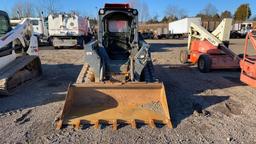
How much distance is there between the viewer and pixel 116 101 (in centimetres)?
591

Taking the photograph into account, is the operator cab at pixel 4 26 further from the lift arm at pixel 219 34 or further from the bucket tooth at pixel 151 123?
the lift arm at pixel 219 34

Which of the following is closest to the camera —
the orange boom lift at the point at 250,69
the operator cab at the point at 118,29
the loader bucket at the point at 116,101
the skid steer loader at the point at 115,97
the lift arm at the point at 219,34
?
the skid steer loader at the point at 115,97

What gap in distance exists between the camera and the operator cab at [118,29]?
781 centimetres

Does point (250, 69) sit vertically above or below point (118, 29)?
below

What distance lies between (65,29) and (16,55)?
11227 mm

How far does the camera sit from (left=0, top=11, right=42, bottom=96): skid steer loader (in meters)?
7.51

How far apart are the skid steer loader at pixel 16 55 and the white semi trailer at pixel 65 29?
32.5 ft

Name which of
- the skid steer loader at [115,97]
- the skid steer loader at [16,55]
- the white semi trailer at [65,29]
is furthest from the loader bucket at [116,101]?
the white semi trailer at [65,29]

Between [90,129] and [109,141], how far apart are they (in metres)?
0.59

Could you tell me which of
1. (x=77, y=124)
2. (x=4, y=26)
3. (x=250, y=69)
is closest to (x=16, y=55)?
(x=4, y=26)

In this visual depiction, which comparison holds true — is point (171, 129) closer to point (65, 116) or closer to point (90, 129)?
point (90, 129)

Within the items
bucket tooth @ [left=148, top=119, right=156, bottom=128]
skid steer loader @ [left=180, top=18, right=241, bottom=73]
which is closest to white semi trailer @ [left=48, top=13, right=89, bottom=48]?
skid steer loader @ [left=180, top=18, right=241, bottom=73]

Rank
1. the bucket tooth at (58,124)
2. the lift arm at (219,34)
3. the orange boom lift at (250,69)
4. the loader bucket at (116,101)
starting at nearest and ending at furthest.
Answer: the bucket tooth at (58,124) < the loader bucket at (116,101) < the orange boom lift at (250,69) < the lift arm at (219,34)

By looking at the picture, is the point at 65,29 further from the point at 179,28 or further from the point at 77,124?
the point at 179,28
